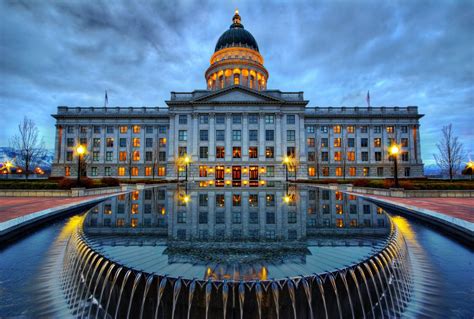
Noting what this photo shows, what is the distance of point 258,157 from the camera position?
→ 51.2 metres

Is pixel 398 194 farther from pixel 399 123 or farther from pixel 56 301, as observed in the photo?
pixel 399 123

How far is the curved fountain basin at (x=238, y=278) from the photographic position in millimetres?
4090

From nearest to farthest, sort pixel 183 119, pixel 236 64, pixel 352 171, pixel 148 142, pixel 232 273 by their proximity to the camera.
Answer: pixel 232 273 < pixel 183 119 < pixel 352 171 < pixel 148 142 < pixel 236 64

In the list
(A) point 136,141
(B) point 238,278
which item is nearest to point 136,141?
(A) point 136,141

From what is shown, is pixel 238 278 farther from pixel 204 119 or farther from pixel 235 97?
pixel 235 97

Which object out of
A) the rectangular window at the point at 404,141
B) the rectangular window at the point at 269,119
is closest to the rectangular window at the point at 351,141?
the rectangular window at the point at 404,141

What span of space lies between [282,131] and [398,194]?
32785 mm

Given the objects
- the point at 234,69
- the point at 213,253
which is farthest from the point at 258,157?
the point at 213,253

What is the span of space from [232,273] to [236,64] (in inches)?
2552

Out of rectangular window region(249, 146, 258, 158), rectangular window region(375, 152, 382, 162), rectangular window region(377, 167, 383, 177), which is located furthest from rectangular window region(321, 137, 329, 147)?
rectangular window region(249, 146, 258, 158)

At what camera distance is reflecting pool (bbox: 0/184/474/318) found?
4.14 metres

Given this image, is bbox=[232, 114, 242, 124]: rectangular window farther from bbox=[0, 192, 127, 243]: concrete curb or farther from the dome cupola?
bbox=[0, 192, 127, 243]: concrete curb

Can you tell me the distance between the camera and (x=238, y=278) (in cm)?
425

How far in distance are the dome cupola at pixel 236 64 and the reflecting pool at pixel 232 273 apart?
5929 centimetres
